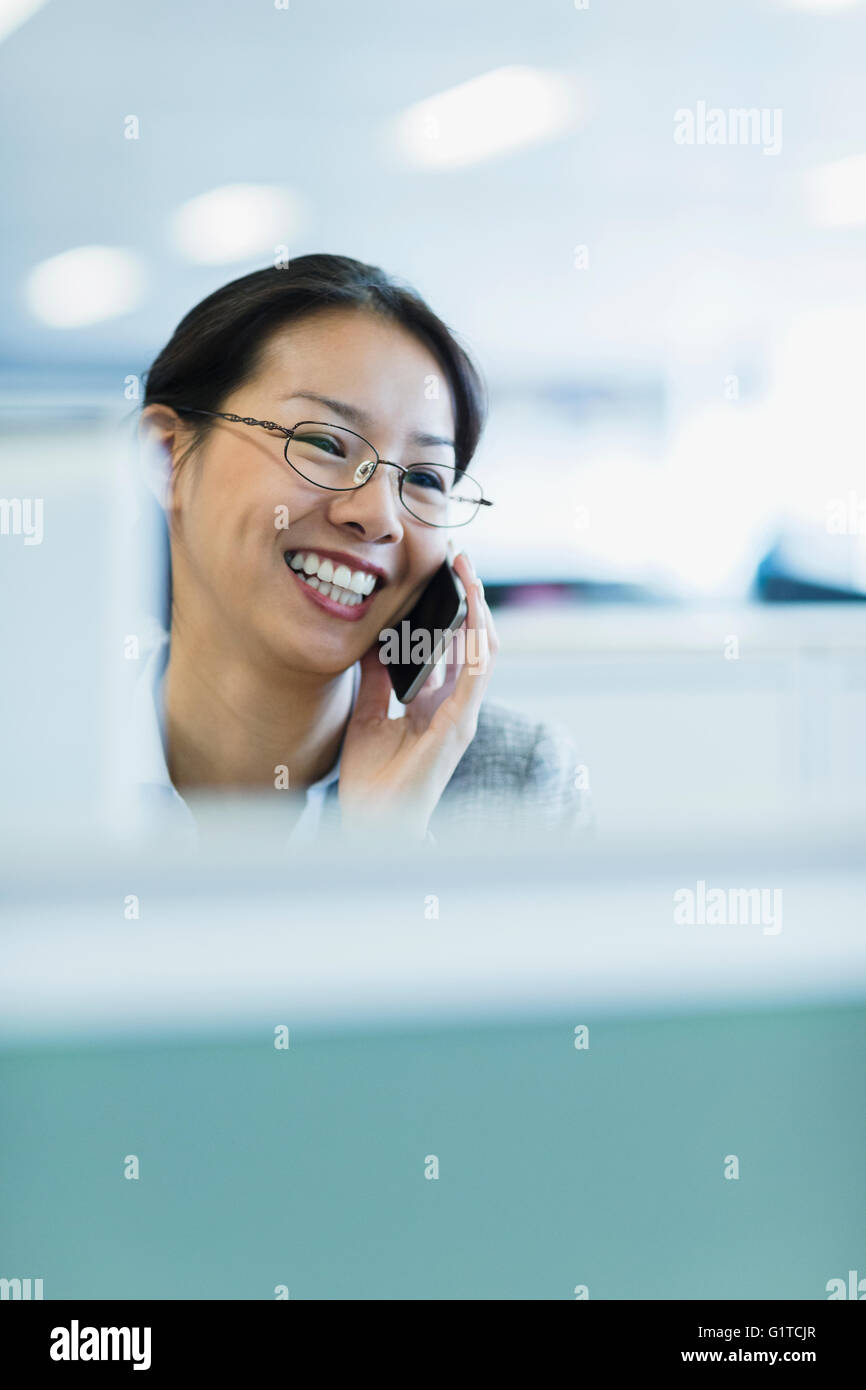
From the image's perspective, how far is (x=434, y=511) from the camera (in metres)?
1.57

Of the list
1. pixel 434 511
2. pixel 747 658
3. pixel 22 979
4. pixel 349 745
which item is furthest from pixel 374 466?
pixel 22 979

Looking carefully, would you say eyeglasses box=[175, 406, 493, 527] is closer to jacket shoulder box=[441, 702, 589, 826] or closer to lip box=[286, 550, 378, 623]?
lip box=[286, 550, 378, 623]

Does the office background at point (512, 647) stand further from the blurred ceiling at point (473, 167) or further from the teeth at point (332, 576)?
the teeth at point (332, 576)

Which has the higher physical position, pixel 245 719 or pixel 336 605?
pixel 336 605

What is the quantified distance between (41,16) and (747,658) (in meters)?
1.30

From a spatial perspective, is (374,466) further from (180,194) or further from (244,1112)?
(244,1112)

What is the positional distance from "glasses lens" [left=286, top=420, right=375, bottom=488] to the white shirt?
0.26 m

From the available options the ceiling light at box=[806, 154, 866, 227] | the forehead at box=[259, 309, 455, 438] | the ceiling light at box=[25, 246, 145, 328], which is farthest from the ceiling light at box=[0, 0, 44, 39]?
the ceiling light at box=[806, 154, 866, 227]

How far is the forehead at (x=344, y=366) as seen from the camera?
1.52m

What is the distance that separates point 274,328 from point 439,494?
11.8 inches

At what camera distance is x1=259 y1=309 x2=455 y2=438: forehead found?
59.8 inches

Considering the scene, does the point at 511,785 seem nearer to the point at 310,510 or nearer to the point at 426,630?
the point at 426,630

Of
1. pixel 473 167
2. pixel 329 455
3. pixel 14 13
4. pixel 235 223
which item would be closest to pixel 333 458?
pixel 329 455

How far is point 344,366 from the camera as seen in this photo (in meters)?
1.52
